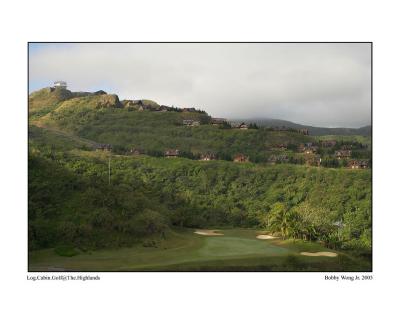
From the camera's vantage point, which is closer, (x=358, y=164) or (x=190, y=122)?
(x=358, y=164)

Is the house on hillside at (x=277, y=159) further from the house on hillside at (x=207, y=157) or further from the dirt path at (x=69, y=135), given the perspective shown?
the dirt path at (x=69, y=135)

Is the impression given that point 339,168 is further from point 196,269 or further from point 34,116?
point 34,116

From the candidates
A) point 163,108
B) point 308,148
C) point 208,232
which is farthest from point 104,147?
point 308,148

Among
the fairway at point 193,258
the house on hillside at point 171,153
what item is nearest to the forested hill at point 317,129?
the house on hillside at point 171,153

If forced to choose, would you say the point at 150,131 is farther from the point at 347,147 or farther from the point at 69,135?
the point at 347,147

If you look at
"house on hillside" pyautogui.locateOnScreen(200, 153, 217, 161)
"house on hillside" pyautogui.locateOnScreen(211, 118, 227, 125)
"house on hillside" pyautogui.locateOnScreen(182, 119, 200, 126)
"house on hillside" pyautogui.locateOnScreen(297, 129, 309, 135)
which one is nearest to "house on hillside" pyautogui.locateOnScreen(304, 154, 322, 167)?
"house on hillside" pyautogui.locateOnScreen(297, 129, 309, 135)

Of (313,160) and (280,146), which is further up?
(280,146)
